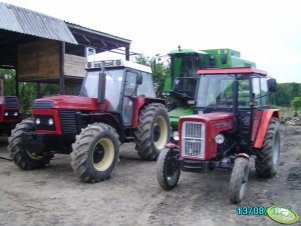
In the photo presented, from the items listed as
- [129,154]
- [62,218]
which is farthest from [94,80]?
[62,218]

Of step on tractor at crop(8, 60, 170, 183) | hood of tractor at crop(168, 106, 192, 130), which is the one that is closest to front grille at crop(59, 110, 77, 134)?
step on tractor at crop(8, 60, 170, 183)

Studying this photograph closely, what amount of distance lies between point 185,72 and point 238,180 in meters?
7.50

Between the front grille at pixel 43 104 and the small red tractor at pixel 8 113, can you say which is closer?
the front grille at pixel 43 104

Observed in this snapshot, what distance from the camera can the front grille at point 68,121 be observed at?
6.67m

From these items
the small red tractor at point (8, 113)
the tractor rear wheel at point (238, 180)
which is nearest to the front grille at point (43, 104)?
the tractor rear wheel at point (238, 180)

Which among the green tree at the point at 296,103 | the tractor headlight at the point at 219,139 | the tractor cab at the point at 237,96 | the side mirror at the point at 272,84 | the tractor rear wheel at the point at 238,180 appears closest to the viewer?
the tractor rear wheel at the point at 238,180

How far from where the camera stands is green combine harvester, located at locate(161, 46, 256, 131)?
11258 millimetres

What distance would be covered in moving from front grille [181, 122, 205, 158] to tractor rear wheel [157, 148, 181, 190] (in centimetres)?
32

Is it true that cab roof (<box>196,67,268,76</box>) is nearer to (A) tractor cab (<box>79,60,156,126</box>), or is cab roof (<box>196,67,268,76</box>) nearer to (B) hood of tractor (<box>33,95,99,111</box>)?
(A) tractor cab (<box>79,60,156,126</box>)

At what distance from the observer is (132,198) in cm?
541

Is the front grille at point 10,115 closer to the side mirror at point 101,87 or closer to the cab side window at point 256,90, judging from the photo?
the side mirror at point 101,87

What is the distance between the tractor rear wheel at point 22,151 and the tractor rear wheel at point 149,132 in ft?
7.24

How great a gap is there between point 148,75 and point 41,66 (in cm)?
631

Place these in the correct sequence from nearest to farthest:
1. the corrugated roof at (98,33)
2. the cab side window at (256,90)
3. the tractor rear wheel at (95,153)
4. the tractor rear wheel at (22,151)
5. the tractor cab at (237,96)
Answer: the tractor rear wheel at (95,153) < the tractor cab at (237,96) < the cab side window at (256,90) < the tractor rear wheel at (22,151) < the corrugated roof at (98,33)
